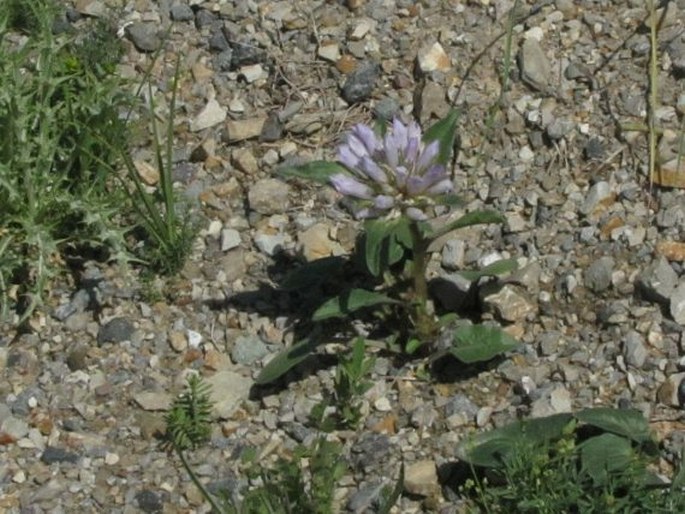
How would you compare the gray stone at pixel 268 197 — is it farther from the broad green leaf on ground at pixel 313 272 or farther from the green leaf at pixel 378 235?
the green leaf at pixel 378 235

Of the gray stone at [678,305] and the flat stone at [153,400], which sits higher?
the gray stone at [678,305]

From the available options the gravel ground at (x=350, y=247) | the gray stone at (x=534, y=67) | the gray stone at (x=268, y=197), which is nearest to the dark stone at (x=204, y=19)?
the gravel ground at (x=350, y=247)

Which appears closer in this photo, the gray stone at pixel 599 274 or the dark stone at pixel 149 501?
the dark stone at pixel 149 501

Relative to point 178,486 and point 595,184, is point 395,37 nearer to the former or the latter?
point 595,184

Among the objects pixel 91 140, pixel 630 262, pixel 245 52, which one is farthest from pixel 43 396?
pixel 630 262

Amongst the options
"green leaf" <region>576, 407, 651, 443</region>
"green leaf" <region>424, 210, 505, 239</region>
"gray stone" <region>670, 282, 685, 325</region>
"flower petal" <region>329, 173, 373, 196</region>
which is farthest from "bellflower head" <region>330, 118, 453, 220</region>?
"gray stone" <region>670, 282, 685, 325</region>
